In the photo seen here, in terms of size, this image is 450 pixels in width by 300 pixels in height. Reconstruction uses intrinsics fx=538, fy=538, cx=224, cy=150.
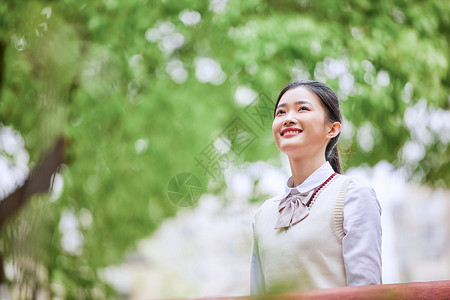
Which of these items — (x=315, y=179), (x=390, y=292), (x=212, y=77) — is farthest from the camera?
(x=212, y=77)

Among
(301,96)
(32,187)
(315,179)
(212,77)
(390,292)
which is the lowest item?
(390,292)

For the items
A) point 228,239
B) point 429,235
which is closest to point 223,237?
point 228,239

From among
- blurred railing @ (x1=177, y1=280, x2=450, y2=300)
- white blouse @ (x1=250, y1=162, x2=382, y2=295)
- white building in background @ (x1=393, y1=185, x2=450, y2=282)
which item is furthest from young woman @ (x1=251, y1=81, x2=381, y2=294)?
white building in background @ (x1=393, y1=185, x2=450, y2=282)

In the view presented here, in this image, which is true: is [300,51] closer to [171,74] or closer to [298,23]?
[298,23]

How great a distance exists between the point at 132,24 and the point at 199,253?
203cm

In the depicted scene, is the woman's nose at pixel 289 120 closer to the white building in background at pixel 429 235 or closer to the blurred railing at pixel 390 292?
the blurred railing at pixel 390 292

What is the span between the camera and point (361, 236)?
615mm

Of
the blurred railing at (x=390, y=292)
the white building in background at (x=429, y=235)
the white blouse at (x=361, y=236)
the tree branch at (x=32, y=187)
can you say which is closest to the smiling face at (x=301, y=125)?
the white blouse at (x=361, y=236)

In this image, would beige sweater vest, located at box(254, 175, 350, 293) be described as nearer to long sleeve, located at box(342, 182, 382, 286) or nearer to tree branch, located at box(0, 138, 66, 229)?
long sleeve, located at box(342, 182, 382, 286)

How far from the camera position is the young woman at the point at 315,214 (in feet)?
2.04

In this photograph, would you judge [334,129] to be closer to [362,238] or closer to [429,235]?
[362,238]

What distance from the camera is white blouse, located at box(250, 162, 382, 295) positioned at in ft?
1.98

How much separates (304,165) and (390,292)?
0.48 meters

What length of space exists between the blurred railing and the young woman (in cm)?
21
